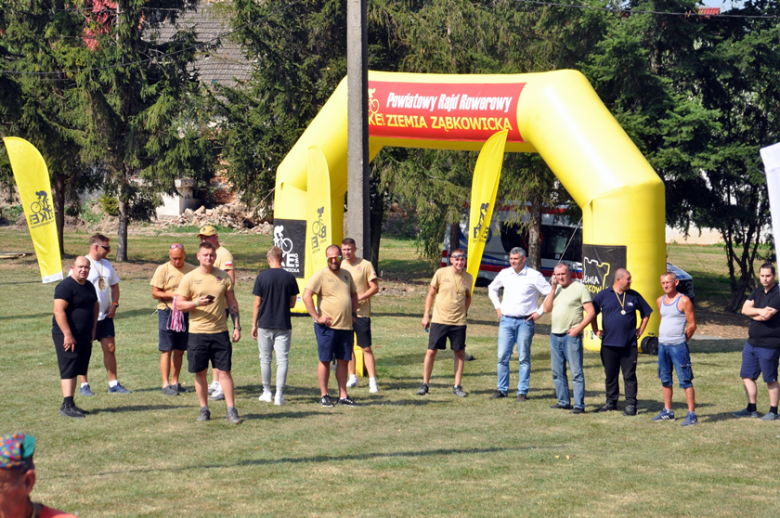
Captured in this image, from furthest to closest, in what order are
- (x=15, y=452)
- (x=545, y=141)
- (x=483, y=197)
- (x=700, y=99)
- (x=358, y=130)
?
1. (x=700, y=99)
2. (x=545, y=141)
3. (x=483, y=197)
4. (x=358, y=130)
5. (x=15, y=452)

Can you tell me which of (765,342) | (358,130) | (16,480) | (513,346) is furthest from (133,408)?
(765,342)

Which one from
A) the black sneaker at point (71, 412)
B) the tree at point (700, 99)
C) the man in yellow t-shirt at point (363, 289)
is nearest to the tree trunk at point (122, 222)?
the tree at point (700, 99)

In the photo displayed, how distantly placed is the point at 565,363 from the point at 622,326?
0.84 m

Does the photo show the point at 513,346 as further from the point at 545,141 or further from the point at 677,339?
the point at 545,141

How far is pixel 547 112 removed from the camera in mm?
14109

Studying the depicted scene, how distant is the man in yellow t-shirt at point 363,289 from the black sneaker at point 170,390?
87.8 inches

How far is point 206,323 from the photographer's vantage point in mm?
8734

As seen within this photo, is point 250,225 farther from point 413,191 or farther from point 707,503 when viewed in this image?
point 707,503

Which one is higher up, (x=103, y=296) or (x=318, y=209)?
(x=318, y=209)

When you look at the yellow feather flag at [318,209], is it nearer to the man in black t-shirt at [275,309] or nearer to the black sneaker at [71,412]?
the man in black t-shirt at [275,309]

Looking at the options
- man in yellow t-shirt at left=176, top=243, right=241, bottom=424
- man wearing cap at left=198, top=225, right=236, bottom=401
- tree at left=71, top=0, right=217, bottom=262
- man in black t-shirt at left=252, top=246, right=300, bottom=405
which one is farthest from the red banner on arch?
tree at left=71, top=0, right=217, bottom=262

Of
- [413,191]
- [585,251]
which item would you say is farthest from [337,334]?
[413,191]

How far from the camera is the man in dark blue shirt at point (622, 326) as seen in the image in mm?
9836

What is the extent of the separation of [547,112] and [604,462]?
7805 mm
